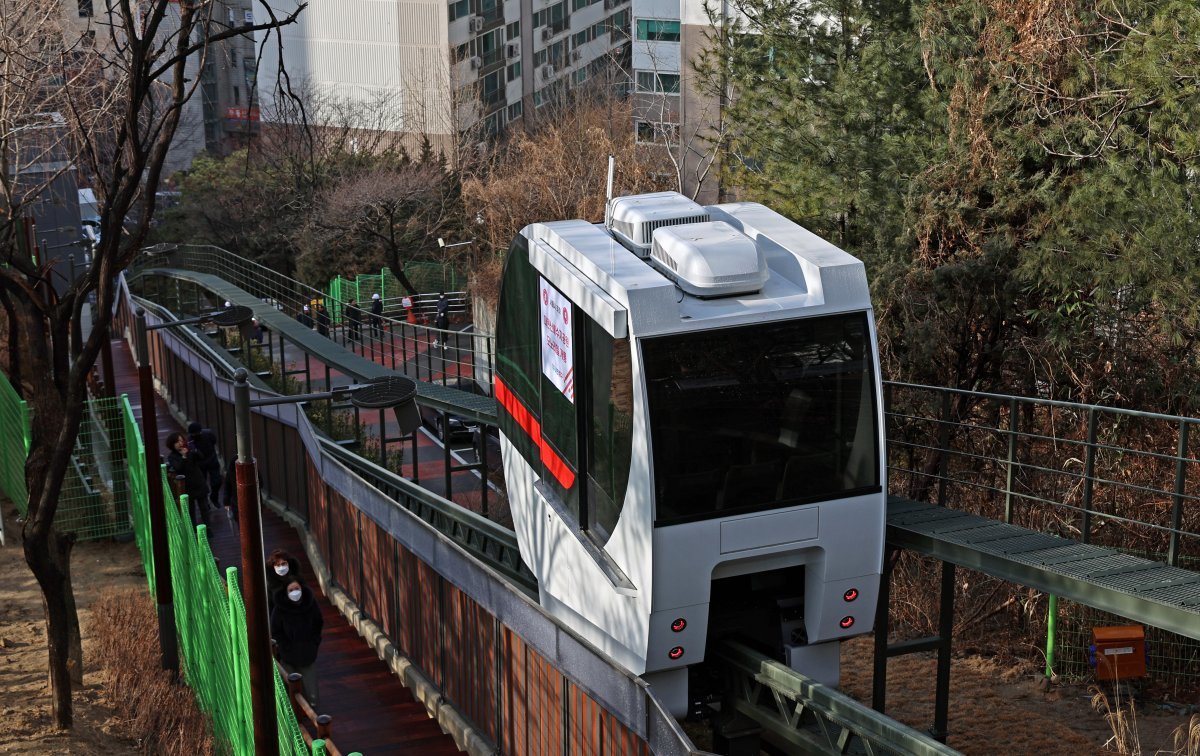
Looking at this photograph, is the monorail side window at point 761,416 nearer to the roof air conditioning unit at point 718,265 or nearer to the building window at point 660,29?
the roof air conditioning unit at point 718,265

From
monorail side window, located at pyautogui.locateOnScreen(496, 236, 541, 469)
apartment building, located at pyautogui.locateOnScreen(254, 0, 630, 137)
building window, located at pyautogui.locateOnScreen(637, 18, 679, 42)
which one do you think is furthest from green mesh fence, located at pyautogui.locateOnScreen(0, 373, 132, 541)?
building window, located at pyautogui.locateOnScreen(637, 18, 679, 42)

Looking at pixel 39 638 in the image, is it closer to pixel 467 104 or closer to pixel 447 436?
pixel 447 436

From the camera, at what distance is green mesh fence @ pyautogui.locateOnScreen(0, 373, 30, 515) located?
17938mm

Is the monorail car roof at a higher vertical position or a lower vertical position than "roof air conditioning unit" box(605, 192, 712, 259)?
lower

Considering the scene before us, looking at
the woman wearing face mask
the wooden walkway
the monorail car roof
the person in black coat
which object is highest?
the monorail car roof

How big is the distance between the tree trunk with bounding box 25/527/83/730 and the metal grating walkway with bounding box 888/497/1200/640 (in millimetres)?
7422

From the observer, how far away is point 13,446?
18688 millimetres

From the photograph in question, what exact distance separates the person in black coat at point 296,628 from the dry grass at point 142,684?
125 cm

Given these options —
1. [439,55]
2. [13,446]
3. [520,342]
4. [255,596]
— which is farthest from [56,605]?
[439,55]

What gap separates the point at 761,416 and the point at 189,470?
10.3m

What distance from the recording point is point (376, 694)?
11688 millimetres

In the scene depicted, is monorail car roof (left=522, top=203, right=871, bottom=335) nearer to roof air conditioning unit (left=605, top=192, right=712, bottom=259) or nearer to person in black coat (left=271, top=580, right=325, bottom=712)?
roof air conditioning unit (left=605, top=192, right=712, bottom=259)

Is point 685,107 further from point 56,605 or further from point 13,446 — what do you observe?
point 56,605

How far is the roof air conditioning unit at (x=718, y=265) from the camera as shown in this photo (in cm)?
849
